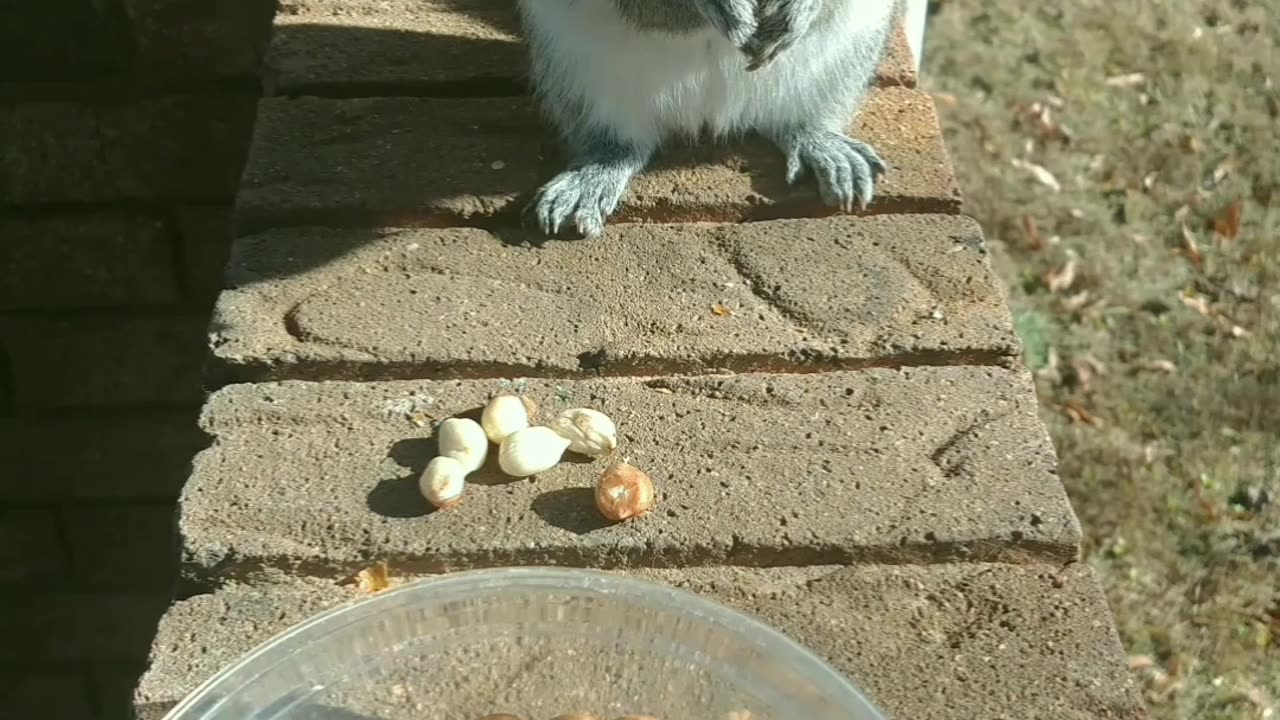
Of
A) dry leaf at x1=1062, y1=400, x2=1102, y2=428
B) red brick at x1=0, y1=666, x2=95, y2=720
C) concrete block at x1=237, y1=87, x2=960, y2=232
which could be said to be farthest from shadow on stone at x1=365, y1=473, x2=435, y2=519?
dry leaf at x1=1062, y1=400, x2=1102, y2=428

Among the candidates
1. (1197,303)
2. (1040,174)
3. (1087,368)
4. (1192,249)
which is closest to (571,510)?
(1087,368)

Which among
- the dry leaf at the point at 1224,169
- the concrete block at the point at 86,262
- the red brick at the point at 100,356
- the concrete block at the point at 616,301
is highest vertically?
the concrete block at the point at 616,301

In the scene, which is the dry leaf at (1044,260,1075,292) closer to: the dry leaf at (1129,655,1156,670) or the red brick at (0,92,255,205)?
the dry leaf at (1129,655,1156,670)

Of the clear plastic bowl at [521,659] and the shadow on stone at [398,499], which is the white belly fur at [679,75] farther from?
the clear plastic bowl at [521,659]

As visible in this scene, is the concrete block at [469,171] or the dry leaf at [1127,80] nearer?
the concrete block at [469,171]

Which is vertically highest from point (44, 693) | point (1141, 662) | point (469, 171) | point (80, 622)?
point (469, 171)

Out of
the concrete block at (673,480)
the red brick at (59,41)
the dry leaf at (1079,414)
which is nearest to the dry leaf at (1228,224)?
the dry leaf at (1079,414)

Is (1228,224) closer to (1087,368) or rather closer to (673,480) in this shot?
(1087,368)
